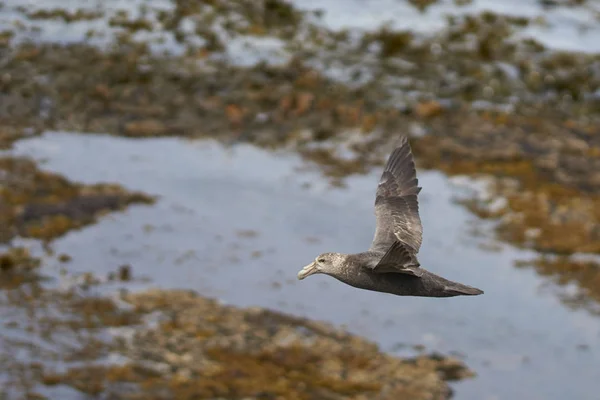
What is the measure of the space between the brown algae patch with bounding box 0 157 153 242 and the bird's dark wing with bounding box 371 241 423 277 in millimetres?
25128

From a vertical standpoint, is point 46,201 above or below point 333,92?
below

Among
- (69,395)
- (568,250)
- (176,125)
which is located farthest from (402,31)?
(69,395)

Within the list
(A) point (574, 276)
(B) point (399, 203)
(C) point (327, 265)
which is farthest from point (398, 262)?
(A) point (574, 276)

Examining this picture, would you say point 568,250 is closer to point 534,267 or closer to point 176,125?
point 534,267

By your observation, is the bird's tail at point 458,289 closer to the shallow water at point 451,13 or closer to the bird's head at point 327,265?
the bird's head at point 327,265

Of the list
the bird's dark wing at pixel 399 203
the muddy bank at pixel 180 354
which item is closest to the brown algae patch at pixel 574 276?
the muddy bank at pixel 180 354

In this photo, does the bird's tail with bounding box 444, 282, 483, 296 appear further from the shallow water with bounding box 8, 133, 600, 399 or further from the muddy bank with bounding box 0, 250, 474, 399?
the shallow water with bounding box 8, 133, 600, 399

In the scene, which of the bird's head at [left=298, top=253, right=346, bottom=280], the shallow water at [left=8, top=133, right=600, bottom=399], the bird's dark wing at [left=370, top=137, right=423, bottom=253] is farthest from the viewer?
the shallow water at [left=8, top=133, right=600, bottom=399]

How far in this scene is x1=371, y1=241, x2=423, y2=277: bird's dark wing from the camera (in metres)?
8.34

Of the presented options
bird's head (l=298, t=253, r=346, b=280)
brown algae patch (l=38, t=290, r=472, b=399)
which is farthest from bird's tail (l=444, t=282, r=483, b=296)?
brown algae patch (l=38, t=290, r=472, b=399)

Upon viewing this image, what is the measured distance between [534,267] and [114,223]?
45.8 feet

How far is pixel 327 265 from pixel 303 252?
22.7m

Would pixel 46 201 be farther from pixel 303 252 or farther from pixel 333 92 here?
pixel 333 92

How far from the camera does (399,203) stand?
10852mm
